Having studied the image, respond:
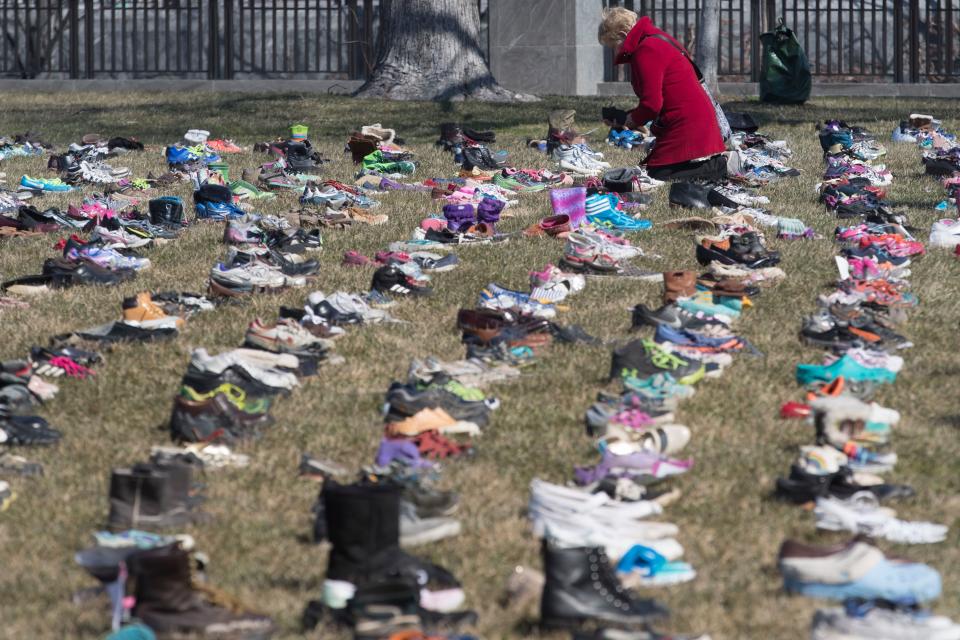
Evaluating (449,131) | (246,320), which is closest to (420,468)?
(246,320)

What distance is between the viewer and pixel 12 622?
4.23 meters

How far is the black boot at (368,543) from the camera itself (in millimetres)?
4258

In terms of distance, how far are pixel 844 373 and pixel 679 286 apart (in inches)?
67.1

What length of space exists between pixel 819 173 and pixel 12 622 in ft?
32.7

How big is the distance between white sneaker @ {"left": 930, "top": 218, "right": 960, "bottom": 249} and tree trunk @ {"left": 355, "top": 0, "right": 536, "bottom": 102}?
10.2 m

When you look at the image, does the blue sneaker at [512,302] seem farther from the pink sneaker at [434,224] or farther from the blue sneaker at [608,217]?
the blue sneaker at [608,217]

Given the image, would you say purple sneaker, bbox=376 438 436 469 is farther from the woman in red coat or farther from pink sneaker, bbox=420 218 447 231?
the woman in red coat

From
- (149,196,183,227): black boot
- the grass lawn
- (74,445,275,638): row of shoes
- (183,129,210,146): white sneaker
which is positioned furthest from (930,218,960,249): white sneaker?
(183,129,210,146): white sneaker

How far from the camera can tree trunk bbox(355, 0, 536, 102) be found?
19.1m

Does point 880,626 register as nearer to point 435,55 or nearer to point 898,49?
point 435,55

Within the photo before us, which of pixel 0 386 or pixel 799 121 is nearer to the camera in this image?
pixel 0 386

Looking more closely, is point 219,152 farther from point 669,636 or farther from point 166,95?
point 669,636

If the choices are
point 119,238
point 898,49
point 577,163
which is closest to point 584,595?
point 119,238

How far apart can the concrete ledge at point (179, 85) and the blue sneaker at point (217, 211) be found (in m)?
13.2
